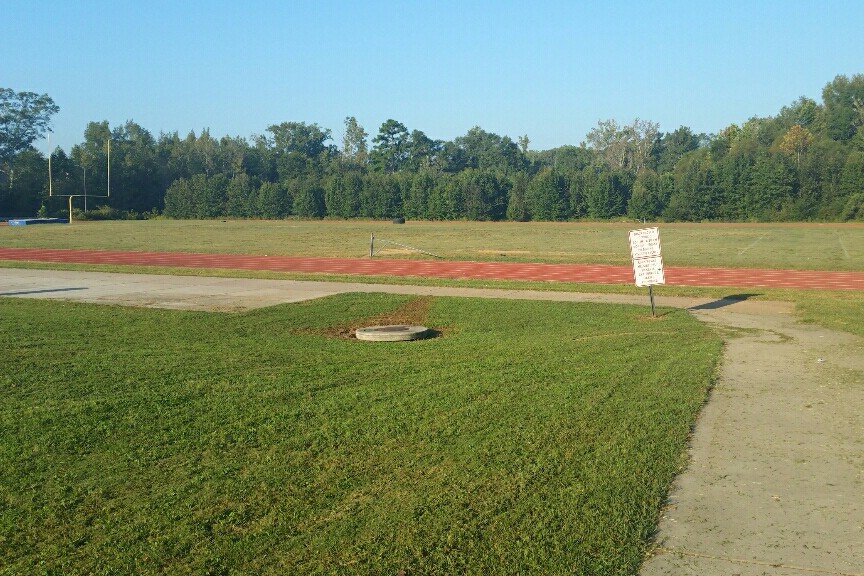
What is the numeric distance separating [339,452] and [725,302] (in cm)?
1433

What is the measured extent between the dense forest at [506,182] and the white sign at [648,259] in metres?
69.7

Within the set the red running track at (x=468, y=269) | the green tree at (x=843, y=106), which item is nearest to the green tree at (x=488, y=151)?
the green tree at (x=843, y=106)

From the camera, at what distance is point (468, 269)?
29.8 meters

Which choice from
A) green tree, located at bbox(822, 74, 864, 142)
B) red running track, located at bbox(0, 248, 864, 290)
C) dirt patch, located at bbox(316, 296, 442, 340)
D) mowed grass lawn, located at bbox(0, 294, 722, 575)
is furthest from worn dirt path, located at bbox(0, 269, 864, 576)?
green tree, located at bbox(822, 74, 864, 142)

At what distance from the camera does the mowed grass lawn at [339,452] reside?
5.12 metres

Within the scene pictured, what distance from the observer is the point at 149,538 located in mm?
5266

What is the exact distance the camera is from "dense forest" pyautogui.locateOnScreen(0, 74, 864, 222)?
84.1m

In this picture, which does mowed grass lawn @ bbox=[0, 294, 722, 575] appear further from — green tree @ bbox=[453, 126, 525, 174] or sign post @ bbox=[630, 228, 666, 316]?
green tree @ bbox=[453, 126, 525, 174]

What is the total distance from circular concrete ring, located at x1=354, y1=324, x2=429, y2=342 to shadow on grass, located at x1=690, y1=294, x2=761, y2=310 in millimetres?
6906

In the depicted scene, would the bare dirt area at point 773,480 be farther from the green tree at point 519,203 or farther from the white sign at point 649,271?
the green tree at point 519,203

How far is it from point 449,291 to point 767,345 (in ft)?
32.4

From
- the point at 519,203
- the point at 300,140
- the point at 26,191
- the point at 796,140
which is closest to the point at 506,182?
the point at 519,203

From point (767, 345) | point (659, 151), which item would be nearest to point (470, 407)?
point (767, 345)

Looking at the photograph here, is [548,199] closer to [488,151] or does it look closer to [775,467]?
[488,151]
